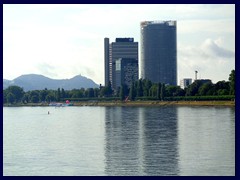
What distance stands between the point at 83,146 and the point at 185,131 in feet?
29.4

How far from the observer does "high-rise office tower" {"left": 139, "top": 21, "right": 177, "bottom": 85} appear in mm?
152750

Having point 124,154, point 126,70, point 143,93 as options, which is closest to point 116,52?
point 126,70

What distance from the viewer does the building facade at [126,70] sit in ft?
493

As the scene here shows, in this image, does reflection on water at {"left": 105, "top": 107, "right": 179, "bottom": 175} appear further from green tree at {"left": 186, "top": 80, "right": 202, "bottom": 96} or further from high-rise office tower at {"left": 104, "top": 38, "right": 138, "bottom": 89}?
high-rise office tower at {"left": 104, "top": 38, "right": 138, "bottom": 89}

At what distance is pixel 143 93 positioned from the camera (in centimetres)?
9644

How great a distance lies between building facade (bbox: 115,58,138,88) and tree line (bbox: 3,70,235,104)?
1405 inches

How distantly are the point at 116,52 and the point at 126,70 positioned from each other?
7403mm

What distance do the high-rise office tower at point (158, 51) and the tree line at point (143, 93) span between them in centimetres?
4280

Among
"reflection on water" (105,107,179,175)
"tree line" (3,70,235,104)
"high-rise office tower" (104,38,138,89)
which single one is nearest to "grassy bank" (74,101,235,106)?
"tree line" (3,70,235,104)

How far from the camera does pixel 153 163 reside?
18.2 m

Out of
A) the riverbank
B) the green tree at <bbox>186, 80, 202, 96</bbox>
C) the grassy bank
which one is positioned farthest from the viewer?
the green tree at <bbox>186, 80, 202, 96</bbox>

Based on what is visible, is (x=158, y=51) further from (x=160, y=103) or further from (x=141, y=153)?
(x=141, y=153)

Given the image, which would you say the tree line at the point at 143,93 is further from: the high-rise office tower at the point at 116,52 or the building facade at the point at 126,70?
the high-rise office tower at the point at 116,52
